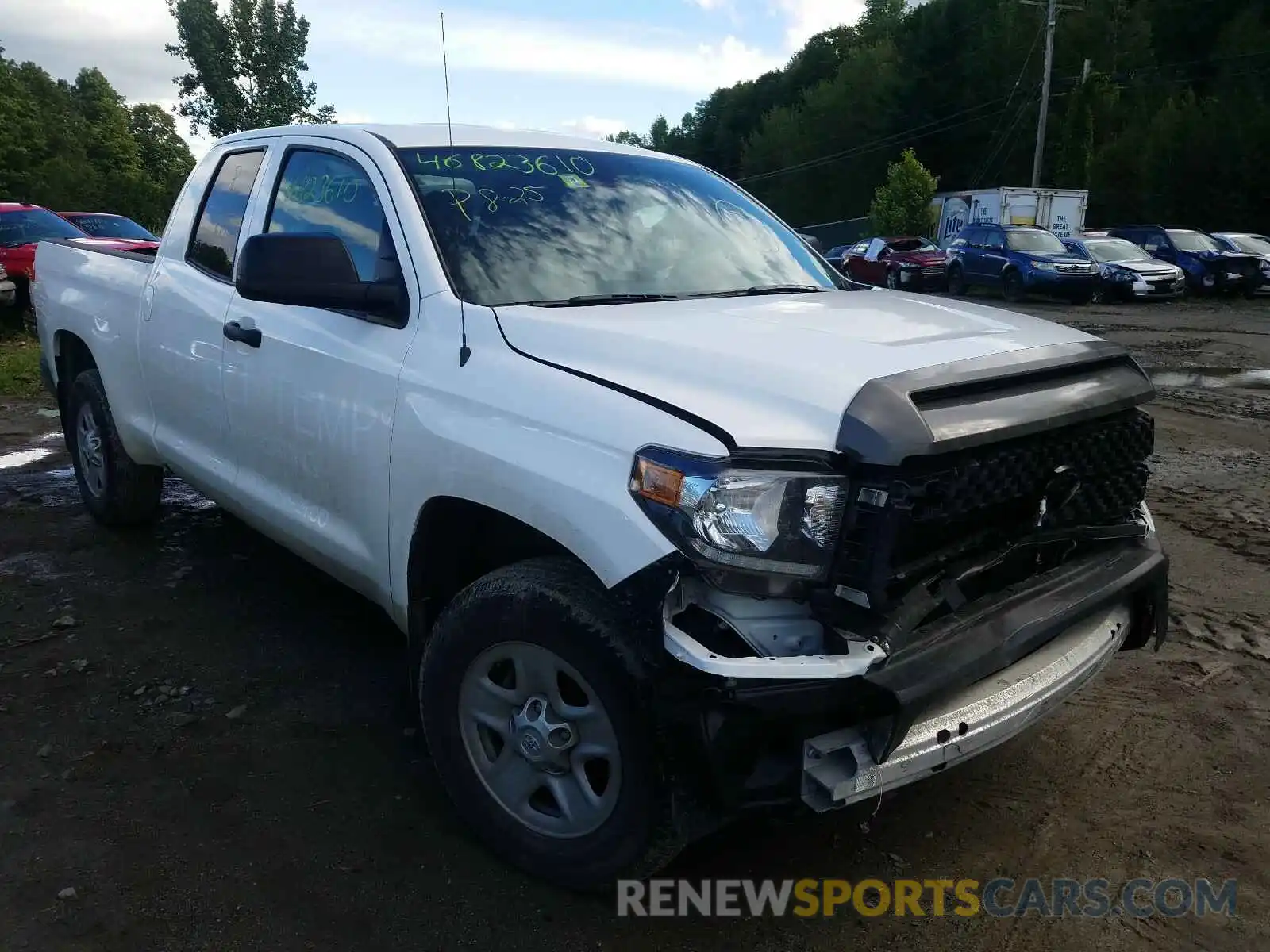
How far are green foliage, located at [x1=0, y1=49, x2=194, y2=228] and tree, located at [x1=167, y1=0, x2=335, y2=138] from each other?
17.9ft

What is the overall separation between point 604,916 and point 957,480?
52.9 inches

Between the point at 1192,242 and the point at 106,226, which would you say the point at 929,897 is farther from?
the point at 1192,242

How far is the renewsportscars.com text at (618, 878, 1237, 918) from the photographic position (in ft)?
8.46

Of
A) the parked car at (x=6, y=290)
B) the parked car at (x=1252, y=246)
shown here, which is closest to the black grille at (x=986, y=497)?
the parked car at (x=6, y=290)

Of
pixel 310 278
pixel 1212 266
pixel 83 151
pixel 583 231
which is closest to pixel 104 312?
pixel 310 278

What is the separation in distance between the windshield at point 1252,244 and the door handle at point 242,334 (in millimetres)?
24637

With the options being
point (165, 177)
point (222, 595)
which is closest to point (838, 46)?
point (165, 177)

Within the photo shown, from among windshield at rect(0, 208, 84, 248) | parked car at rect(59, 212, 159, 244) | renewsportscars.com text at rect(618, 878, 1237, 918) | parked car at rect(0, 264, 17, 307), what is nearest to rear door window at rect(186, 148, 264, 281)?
renewsportscars.com text at rect(618, 878, 1237, 918)

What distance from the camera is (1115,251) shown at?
22.6 m

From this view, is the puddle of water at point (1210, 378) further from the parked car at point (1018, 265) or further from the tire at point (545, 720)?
the parked car at point (1018, 265)

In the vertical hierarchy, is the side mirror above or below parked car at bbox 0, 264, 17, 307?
above

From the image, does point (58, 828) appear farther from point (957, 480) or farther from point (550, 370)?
point (957, 480)

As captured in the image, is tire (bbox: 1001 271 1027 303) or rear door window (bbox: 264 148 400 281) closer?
rear door window (bbox: 264 148 400 281)

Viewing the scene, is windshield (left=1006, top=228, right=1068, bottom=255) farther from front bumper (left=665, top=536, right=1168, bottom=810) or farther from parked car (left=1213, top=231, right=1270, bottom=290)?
front bumper (left=665, top=536, right=1168, bottom=810)
